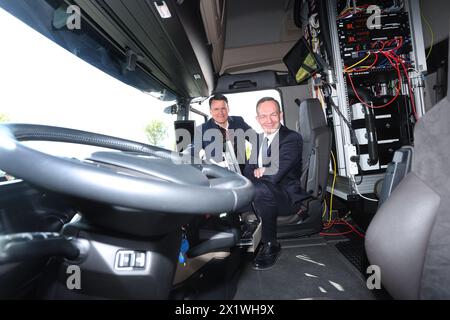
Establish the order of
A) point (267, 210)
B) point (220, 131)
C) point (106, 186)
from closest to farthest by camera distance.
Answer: point (106, 186) < point (267, 210) < point (220, 131)

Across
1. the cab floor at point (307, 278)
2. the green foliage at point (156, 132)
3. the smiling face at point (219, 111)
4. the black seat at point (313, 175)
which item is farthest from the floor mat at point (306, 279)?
the smiling face at point (219, 111)

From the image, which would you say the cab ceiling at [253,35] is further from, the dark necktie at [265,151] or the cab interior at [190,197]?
the dark necktie at [265,151]

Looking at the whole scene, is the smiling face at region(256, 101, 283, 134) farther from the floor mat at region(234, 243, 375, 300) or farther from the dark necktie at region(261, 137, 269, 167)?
the floor mat at region(234, 243, 375, 300)

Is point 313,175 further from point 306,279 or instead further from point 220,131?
point 220,131

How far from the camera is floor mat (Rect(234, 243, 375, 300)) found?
141 cm

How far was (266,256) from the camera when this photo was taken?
186cm

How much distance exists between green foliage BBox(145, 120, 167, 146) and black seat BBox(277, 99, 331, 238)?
4.00 feet

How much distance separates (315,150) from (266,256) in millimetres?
950

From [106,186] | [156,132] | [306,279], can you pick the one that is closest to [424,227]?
[106,186]

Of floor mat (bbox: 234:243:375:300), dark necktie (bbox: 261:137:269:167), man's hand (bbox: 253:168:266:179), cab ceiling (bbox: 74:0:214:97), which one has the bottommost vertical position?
floor mat (bbox: 234:243:375:300)

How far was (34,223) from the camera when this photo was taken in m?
0.84

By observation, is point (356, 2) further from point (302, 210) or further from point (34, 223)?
point (34, 223)

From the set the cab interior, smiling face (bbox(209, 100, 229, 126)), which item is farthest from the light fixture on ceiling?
smiling face (bbox(209, 100, 229, 126))

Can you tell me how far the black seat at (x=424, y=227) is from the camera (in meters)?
0.62
